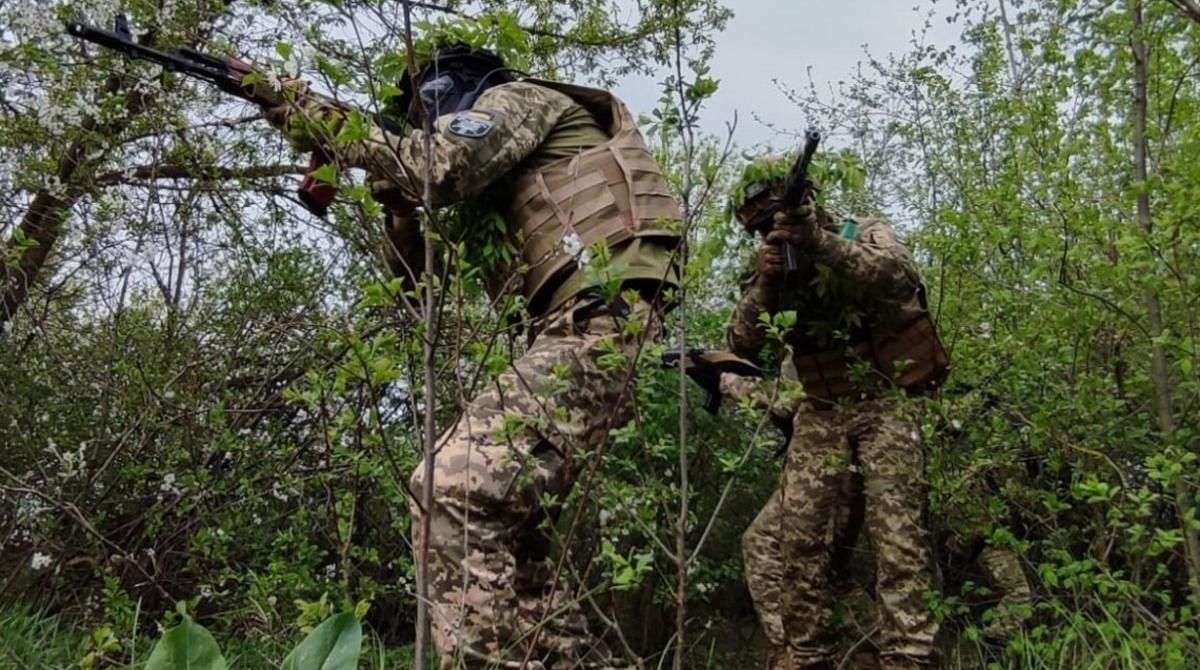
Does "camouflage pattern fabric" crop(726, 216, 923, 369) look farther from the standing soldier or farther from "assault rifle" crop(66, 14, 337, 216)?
"assault rifle" crop(66, 14, 337, 216)

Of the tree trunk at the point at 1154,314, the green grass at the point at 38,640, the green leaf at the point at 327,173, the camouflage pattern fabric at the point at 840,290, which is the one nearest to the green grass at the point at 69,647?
the green grass at the point at 38,640

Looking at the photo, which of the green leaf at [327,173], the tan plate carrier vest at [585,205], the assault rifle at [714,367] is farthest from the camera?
the assault rifle at [714,367]

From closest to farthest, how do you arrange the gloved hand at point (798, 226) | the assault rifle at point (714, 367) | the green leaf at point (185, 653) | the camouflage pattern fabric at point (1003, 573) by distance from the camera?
the green leaf at point (185, 653) → the gloved hand at point (798, 226) → the assault rifle at point (714, 367) → the camouflage pattern fabric at point (1003, 573)

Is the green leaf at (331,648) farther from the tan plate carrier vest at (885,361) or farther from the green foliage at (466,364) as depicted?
the tan plate carrier vest at (885,361)

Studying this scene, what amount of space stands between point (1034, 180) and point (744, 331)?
97 cm

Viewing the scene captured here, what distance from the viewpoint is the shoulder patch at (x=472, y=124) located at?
7.52ft

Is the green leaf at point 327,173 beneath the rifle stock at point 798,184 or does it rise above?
beneath

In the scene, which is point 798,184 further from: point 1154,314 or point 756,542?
point 756,542

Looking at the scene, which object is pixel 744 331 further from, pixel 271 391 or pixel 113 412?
pixel 113 412

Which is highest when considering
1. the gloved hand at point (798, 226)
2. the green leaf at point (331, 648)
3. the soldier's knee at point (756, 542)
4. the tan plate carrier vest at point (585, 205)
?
the gloved hand at point (798, 226)

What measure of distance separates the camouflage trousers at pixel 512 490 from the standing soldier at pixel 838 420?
0.84 metres

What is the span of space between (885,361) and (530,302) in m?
1.33

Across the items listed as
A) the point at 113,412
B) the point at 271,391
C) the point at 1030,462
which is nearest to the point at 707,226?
the point at 1030,462

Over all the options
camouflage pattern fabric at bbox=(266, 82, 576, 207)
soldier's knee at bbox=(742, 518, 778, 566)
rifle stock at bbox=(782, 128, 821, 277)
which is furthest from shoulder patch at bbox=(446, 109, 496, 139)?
soldier's knee at bbox=(742, 518, 778, 566)
